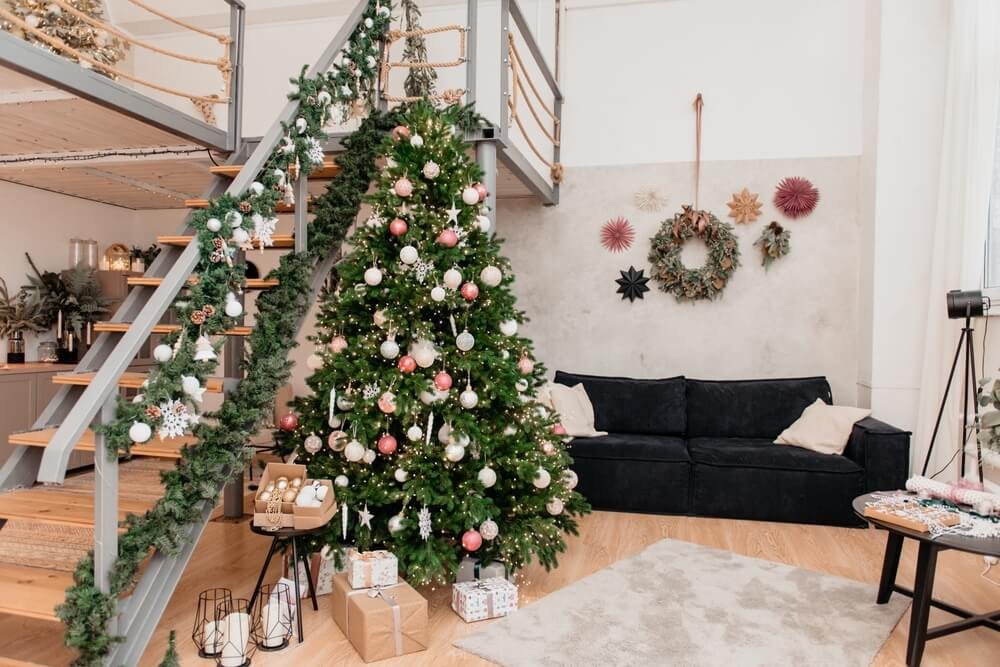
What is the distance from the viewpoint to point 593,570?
353 centimetres

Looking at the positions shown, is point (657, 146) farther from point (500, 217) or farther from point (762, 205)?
point (500, 217)

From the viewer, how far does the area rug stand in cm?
260

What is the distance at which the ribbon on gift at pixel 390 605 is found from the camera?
258 centimetres

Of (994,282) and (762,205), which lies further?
(762,205)

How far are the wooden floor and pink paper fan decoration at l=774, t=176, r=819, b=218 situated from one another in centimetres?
239

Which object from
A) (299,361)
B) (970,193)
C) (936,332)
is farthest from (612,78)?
(299,361)

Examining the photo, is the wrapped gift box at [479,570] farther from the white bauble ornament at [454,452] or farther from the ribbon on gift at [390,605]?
the white bauble ornament at [454,452]

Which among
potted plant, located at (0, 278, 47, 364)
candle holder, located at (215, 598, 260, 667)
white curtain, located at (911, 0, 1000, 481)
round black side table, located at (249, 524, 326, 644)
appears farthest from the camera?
potted plant, located at (0, 278, 47, 364)

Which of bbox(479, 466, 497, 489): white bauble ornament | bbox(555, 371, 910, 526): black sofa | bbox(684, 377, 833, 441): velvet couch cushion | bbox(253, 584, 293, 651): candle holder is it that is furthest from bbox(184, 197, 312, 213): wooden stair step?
bbox(684, 377, 833, 441): velvet couch cushion

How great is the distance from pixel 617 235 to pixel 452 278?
2.88 metres

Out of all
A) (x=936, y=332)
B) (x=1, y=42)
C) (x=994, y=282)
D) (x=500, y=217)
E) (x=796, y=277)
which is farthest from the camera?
(x=500, y=217)

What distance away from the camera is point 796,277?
5273 mm

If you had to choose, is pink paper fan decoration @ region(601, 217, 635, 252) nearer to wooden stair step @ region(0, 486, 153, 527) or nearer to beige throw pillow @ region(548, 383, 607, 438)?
beige throw pillow @ region(548, 383, 607, 438)

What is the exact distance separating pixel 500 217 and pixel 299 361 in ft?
8.18
